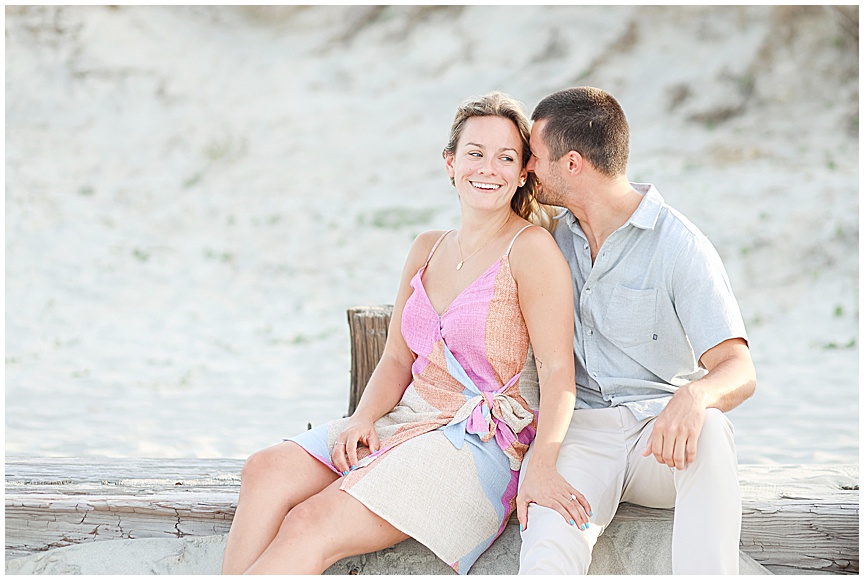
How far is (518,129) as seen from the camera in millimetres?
2752

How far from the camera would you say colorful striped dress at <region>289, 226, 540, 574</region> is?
7.97ft

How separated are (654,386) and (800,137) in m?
9.81

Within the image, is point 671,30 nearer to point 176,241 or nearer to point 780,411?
point 176,241

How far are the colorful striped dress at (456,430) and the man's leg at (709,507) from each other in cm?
49

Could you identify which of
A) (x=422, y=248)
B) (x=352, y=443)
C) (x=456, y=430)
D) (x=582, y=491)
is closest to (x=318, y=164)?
(x=422, y=248)

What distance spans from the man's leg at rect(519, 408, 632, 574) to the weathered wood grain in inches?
6.8

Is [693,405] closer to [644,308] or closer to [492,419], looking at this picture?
[644,308]

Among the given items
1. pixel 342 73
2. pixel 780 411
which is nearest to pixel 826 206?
pixel 780 411

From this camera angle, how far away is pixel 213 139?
11852mm

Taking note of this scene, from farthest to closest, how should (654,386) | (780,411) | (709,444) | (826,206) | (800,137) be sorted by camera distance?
(800,137), (826,206), (780,411), (654,386), (709,444)

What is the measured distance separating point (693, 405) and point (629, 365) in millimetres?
407

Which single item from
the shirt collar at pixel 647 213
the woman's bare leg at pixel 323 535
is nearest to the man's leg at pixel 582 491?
the woman's bare leg at pixel 323 535

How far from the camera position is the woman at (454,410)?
2408 mm

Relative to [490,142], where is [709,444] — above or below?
below
